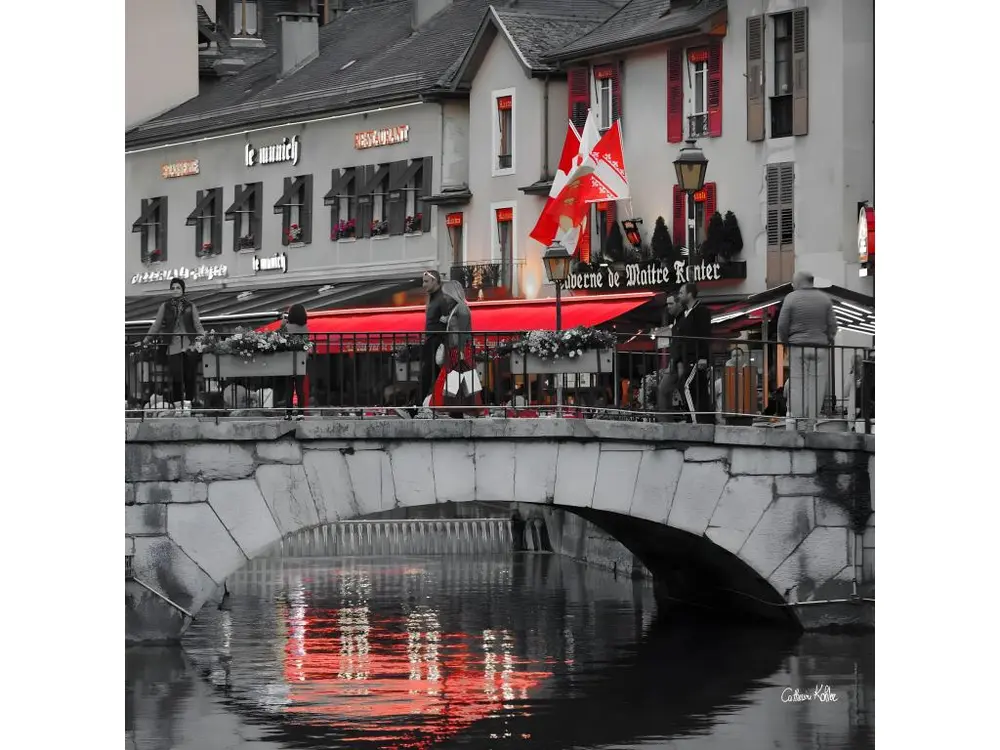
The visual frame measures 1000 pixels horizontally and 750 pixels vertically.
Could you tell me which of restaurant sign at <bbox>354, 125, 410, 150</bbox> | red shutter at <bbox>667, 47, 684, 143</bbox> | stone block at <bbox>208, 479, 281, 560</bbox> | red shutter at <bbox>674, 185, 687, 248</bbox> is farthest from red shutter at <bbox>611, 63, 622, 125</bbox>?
stone block at <bbox>208, 479, 281, 560</bbox>

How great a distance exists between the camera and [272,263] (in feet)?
88.6

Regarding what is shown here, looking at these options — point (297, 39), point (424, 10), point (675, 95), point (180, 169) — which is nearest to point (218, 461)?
point (180, 169)

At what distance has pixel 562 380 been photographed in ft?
56.5

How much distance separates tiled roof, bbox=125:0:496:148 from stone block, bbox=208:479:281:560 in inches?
379

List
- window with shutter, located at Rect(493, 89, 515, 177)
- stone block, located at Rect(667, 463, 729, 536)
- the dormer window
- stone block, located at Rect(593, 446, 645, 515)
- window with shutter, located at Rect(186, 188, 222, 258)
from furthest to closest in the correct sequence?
window with shutter, located at Rect(493, 89, 515, 177)
the dormer window
window with shutter, located at Rect(186, 188, 222, 258)
stone block, located at Rect(667, 463, 729, 536)
stone block, located at Rect(593, 446, 645, 515)

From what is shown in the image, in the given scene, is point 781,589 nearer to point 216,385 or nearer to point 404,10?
point 216,385

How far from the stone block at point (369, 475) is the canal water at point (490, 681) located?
130cm

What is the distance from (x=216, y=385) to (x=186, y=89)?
2742 mm

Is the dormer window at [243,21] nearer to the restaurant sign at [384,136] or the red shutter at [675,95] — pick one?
the restaurant sign at [384,136]

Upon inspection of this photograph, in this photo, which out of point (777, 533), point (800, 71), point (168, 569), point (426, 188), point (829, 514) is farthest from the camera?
point (426, 188)

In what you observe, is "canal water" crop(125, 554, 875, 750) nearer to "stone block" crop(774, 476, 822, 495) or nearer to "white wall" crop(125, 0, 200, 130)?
"stone block" crop(774, 476, 822, 495)

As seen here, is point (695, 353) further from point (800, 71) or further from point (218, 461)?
point (800, 71)

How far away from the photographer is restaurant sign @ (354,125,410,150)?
31.8 meters

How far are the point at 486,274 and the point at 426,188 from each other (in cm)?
176
